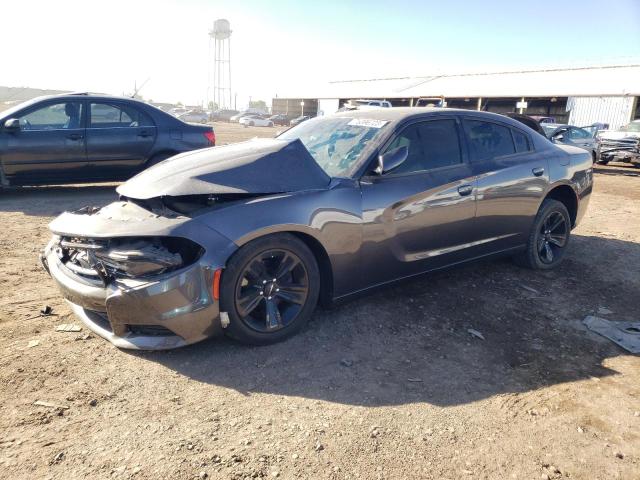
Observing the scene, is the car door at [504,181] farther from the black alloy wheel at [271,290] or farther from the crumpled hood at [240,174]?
the black alloy wheel at [271,290]

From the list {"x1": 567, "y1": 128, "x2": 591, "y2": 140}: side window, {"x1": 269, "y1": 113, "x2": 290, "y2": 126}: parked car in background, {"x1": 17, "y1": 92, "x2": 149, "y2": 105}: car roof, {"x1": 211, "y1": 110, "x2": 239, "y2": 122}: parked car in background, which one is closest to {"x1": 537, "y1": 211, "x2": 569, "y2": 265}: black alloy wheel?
{"x1": 17, "y1": 92, "x2": 149, "y2": 105}: car roof

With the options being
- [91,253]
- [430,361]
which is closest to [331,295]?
[430,361]

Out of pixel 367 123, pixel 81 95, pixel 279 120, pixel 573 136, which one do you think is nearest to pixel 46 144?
pixel 81 95

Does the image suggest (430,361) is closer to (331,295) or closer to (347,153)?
(331,295)

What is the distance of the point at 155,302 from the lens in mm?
2832

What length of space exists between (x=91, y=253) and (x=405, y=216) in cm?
221

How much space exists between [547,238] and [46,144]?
7.00 m

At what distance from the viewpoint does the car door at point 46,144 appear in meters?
7.15

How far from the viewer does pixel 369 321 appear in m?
3.70

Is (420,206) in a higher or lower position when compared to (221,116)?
lower

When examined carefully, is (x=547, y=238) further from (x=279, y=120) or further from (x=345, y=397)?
(x=279, y=120)

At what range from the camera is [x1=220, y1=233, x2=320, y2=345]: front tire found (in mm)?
3023

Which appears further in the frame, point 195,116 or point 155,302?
point 195,116

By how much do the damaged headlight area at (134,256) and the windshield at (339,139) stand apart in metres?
1.26
